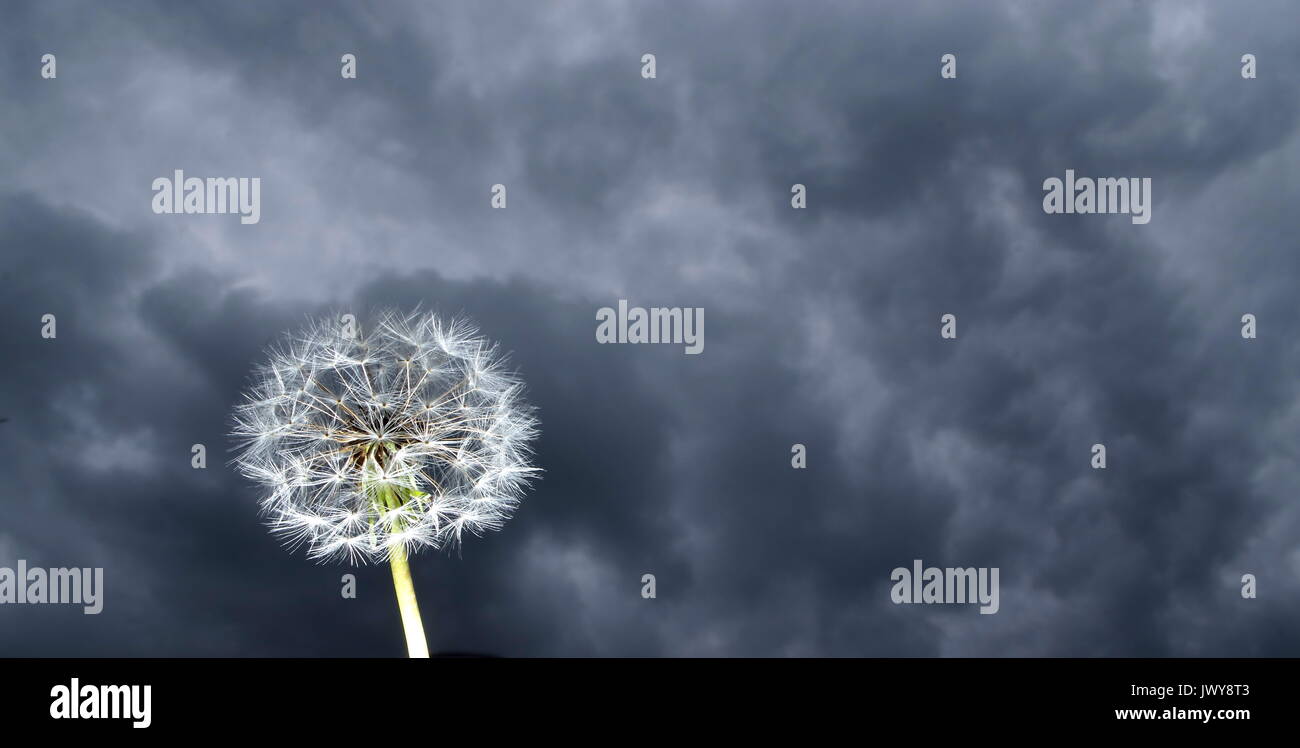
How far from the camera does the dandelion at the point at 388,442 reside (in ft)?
34.3

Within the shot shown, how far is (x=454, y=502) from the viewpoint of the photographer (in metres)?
11.1

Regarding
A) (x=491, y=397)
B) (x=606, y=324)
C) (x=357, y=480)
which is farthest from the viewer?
(x=606, y=324)

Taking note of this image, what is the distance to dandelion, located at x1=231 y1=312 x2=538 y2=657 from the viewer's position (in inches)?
412

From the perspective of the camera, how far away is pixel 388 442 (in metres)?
10.6

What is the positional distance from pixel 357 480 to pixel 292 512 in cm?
136
